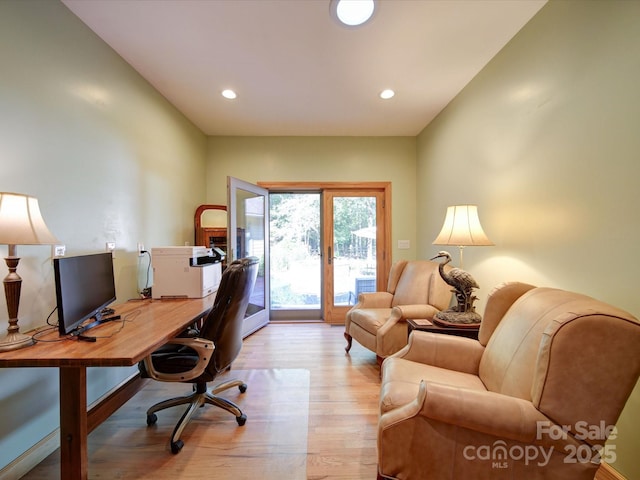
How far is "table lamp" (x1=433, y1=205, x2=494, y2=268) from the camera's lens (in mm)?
1924

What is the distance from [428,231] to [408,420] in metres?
2.72

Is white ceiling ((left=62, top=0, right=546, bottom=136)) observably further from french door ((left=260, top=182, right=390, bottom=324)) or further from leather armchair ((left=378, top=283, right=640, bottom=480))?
leather armchair ((left=378, top=283, right=640, bottom=480))

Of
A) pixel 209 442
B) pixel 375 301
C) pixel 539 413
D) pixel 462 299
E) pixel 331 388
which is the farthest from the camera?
pixel 375 301

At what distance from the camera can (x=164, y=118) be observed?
2.66 meters

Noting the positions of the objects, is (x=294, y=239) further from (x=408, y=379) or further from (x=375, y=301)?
(x=408, y=379)

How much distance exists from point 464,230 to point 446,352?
2.98ft

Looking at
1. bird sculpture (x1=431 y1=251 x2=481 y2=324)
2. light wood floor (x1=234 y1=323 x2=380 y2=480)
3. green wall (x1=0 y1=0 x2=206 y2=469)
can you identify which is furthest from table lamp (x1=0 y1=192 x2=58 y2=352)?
bird sculpture (x1=431 y1=251 x2=481 y2=324)

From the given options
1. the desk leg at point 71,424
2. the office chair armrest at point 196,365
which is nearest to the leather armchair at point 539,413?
the office chair armrest at point 196,365

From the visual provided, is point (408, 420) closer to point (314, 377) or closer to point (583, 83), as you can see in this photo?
point (314, 377)

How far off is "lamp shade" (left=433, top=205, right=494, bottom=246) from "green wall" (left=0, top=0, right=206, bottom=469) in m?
2.56

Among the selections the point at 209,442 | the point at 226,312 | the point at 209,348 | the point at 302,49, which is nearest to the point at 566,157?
the point at 302,49

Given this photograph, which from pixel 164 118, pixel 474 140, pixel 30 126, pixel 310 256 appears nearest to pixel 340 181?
pixel 310 256

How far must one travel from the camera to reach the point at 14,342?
1.13 metres

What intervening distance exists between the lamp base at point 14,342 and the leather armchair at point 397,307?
2193 mm
